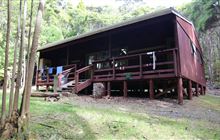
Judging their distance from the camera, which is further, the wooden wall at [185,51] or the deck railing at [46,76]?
the deck railing at [46,76]

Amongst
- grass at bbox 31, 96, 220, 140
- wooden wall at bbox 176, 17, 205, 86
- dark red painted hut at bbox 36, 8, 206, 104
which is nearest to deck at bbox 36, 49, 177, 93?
dark red painted hut at bbox 36, 8, 206, 104

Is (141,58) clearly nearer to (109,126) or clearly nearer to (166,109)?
(166,109)

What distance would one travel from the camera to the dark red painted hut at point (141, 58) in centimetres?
960

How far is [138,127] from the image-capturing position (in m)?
5.47

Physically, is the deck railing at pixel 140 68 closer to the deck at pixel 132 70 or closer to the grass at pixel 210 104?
the deck at pixel 132 70

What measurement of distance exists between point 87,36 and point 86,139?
8883mm

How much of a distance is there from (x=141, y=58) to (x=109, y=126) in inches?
207

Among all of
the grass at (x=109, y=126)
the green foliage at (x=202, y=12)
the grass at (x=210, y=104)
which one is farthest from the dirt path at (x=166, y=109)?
the green foliage at (x=202, y=12)

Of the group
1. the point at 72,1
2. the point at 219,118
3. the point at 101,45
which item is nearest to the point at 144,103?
the point at 219,118

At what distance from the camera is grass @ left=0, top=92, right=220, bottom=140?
192 inches

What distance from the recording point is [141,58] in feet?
33.1

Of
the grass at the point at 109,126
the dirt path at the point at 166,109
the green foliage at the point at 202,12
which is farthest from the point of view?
the green foliage at the point at 202,12

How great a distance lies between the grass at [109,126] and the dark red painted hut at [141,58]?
3100 mm

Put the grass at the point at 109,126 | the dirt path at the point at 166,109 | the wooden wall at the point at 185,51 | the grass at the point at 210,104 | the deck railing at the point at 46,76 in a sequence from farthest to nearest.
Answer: the deck railing at the point at 46,76 < the wooden wall at the point at 185,51 < the grass at the point at 210,104 < the dirt path at the point at 166,109 < the grass at the point at 109,126
